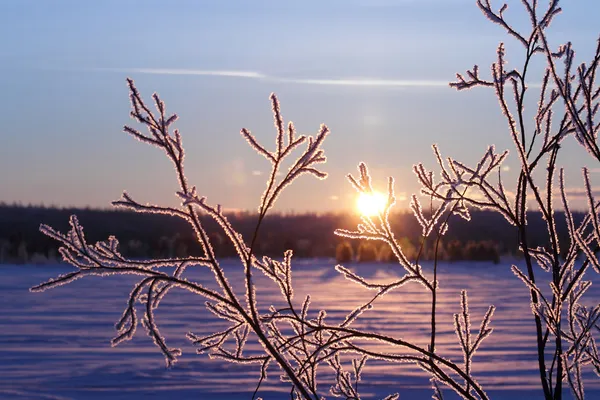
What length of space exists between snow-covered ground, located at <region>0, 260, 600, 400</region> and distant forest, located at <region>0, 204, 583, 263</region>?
21.4 feet

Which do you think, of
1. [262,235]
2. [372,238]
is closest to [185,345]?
[372,238]

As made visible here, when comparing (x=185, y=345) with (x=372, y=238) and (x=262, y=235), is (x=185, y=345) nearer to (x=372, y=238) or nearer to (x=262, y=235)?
(x=372, y=238)

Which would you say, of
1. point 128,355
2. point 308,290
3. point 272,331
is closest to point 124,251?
point 308,290

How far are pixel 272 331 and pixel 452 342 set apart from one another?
6.46 metres

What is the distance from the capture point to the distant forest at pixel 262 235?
21.7m

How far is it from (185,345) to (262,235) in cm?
2395

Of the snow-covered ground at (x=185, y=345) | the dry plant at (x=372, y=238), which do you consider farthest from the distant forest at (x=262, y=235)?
the dry plant at (x=372, y=238)

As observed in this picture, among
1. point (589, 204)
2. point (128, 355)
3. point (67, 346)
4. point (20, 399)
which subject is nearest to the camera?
point (589, 204)

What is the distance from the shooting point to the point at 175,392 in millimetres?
6262

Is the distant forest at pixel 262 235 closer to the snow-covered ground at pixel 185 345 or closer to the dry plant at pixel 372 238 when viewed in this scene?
the snow-covered ground at pixel 185 345

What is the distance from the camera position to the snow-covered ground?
6410 millimetres

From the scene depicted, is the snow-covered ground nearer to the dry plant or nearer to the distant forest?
the dry plant

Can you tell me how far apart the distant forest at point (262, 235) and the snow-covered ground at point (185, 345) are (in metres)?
6.51

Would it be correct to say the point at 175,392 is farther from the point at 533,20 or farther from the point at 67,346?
the point at 533,20
